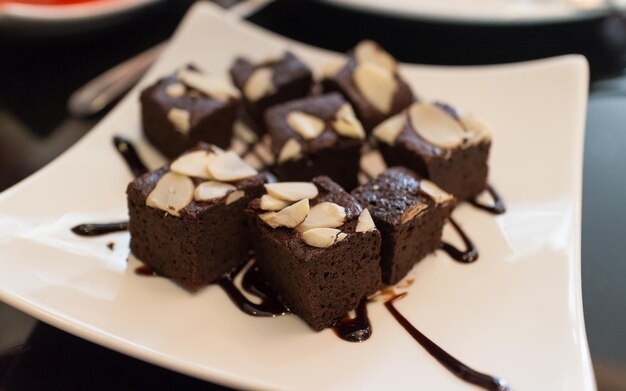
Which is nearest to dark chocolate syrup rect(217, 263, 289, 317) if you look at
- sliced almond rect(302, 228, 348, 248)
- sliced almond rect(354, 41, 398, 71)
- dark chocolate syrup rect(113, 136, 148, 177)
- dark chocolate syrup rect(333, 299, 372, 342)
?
dark chocolate syrup rect(333, 299, 372, 342)

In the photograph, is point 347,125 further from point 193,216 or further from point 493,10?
point 493,10

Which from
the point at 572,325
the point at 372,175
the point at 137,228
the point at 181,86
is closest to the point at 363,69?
the point at 372,175

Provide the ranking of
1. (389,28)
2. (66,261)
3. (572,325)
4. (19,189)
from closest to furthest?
1. (572,325)
2. (66,261)
3. (19,189)
4. (389,28)

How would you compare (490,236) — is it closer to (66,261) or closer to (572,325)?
(572,325)

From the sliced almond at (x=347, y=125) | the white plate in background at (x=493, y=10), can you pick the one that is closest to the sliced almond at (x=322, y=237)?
the sliced almond at (x=347, y=125)

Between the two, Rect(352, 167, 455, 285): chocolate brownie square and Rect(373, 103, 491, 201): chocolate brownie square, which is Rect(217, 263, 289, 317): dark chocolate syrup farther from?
Rect(373, 103, 491, 201): chocolate brownie square

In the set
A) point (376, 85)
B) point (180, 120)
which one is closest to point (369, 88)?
point (376, 85)
